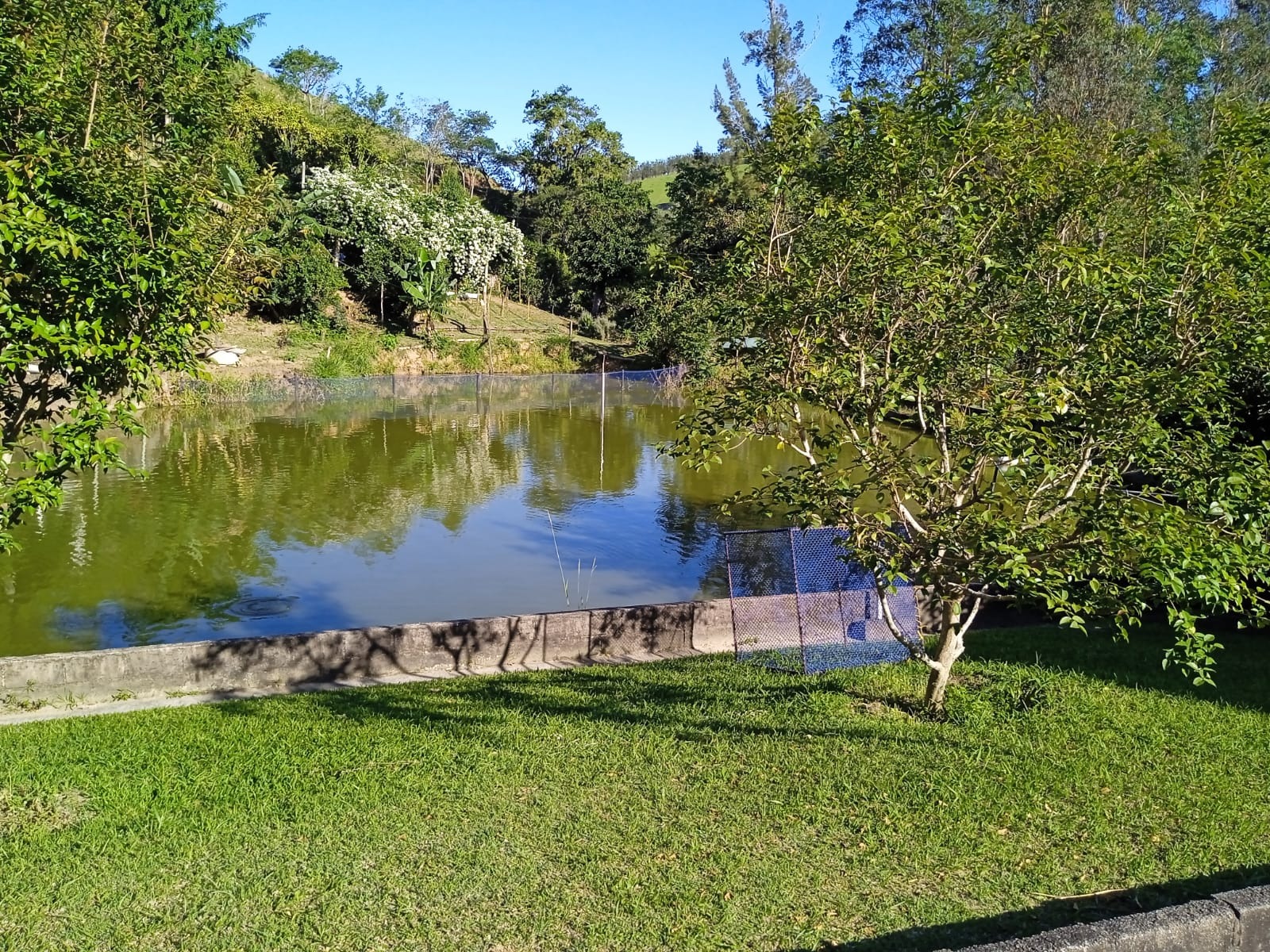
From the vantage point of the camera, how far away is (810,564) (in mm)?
8914

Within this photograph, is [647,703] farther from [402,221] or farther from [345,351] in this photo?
[402,221]

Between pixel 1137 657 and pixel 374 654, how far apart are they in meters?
6.65

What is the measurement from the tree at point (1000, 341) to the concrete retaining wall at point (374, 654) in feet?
9.70

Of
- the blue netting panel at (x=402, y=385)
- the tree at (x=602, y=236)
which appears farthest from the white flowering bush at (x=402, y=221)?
the blue netting panel at (x=402, y=385)

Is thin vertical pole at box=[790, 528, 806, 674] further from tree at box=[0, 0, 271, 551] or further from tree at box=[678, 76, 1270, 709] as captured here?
tree at box=[0, 0, 271, 551]

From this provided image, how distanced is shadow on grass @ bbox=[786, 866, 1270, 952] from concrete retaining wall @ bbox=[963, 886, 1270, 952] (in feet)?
2.06

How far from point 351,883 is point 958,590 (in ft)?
13.3

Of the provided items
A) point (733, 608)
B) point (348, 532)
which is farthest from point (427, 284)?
point (733, 608)

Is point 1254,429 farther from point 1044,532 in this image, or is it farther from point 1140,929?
point 1140,929

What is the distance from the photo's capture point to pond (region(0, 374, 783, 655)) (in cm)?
1093

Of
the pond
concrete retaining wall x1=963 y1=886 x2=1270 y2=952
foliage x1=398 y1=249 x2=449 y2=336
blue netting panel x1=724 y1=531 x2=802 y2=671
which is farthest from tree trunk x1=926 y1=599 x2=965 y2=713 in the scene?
foliage x1=398 y1=249 x2=449 y2=336

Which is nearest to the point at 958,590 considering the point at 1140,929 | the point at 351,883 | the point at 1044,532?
the point at 1044,532

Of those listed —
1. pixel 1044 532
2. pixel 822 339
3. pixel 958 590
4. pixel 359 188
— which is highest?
pixel 359 188

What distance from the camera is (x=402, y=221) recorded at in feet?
122
